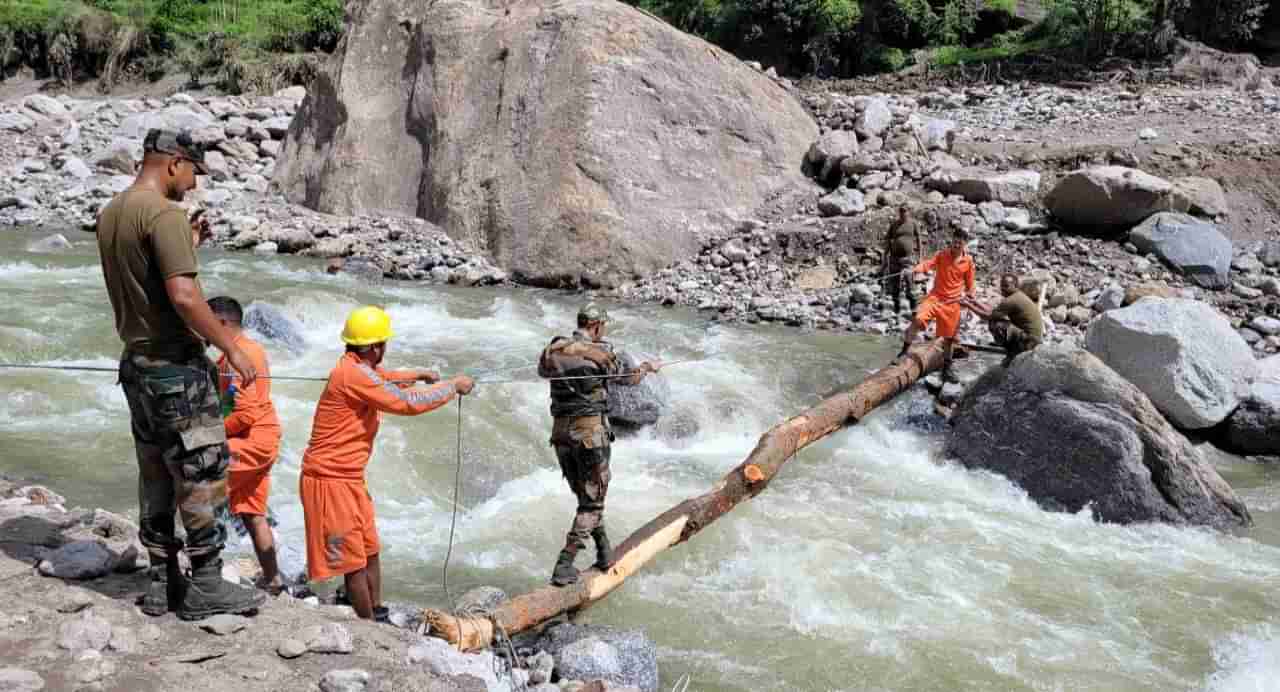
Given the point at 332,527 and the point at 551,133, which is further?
the point at 551,133

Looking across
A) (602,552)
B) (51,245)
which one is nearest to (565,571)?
(602,552)

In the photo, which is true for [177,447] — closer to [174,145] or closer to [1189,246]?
[174,145]

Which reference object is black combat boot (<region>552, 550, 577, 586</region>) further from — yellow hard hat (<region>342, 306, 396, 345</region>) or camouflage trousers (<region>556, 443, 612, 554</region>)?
yellow hard hat (<region>342, 306, 396, 345</region>)

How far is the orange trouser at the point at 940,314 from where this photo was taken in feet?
31.7

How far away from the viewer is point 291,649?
3.75 meters

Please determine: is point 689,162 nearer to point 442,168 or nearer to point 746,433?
point 442,168

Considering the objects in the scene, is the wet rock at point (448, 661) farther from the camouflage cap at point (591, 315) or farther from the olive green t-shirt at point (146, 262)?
the camouflage cap at point (591, 315)

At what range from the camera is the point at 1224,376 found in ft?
29.0

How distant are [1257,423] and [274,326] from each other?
9085mm

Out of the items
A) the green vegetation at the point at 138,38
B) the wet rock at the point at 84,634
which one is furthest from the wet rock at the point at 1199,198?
the green vegetation at the point at 138,38

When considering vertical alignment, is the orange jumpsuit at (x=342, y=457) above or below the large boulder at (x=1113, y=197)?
below

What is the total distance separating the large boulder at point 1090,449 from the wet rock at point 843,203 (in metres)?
6.03

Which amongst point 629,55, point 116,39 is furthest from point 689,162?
point 116,39

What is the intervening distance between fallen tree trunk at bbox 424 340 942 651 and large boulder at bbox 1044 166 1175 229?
472 cm
